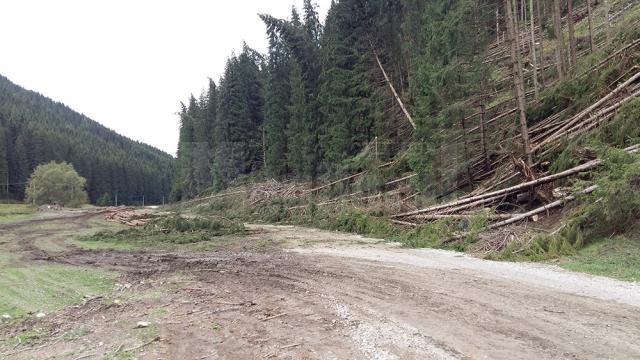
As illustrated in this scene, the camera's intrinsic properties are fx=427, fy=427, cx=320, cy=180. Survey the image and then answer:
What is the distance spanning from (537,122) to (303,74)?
964 inches

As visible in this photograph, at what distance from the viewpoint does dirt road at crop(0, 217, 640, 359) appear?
5.13 metres

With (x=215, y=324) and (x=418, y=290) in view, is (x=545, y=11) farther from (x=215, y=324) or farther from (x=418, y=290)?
(x=215, y=324)

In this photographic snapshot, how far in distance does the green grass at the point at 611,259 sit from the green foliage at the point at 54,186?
2665 inches

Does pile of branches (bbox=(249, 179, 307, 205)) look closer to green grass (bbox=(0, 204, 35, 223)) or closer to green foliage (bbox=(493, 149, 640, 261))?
green foliage (bbox=(493, 149, 640, 261))

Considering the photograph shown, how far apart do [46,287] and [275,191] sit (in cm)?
2618

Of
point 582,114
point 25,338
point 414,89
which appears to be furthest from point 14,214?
point 582,114

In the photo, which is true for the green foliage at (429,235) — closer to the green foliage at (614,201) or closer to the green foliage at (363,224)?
the green foliage at (363,224)

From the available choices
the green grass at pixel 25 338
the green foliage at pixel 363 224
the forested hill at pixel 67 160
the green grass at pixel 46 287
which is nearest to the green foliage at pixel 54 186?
the forested hill at pixel 67 160

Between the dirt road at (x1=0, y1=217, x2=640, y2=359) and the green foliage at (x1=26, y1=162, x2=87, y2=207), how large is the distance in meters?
59.8

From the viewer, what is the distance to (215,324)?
6508mm

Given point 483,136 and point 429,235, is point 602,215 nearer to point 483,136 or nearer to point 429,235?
point 429,235

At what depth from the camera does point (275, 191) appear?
1419 inches

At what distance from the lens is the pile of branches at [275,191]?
111 feet

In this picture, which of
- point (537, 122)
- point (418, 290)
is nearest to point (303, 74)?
point (537, 122)
